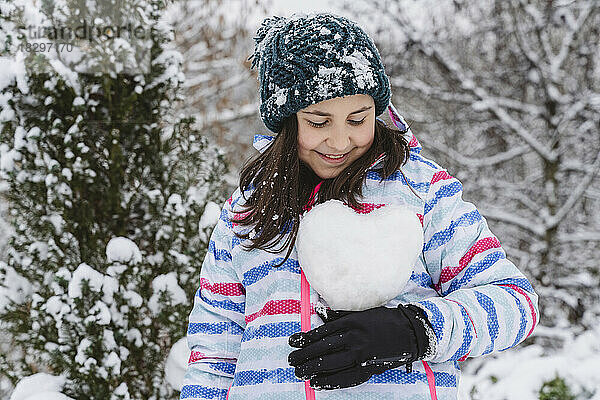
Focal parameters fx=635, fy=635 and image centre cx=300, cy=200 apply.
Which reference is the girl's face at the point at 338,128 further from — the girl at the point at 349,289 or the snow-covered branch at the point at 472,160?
the snow-covered branch at the point at 472,160

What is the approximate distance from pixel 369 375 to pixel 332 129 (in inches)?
20.0

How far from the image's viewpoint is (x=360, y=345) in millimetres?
1120

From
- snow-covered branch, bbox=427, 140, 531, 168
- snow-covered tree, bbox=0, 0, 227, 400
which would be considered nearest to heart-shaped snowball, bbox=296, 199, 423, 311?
snow-covered tree, bbox=0, 0, 227, 400

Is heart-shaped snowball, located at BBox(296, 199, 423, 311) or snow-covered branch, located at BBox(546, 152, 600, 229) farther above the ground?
snow-covered branch, located at BBox(546, 152, 600, 229)

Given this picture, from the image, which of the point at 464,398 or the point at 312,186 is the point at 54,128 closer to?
the point at 312,186

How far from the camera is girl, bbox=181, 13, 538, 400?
1156 mm

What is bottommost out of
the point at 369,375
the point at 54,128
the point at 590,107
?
the point at 369,375

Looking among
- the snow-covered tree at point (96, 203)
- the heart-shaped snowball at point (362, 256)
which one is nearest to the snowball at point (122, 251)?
the snow-covered tree at point (96, 203)

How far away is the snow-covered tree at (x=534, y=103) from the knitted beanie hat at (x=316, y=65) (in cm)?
461

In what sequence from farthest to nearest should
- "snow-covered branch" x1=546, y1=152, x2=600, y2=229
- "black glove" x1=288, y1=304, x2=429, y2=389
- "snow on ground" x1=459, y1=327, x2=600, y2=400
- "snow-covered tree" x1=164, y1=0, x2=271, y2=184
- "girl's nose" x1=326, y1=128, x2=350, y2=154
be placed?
1. "snow-covered tree" x1=164, y1=0, x2=271, y2=184
2. "snow-covered branch" x1=546, y1=152, x2=600, y2=229
3. "snow on ground" x1=459, y1=327, x2=600, y2=400
4. "girl's nose" x1=326, y1=128, x2=350, y2=154
5. "black glove" x1=288, y1=304, x2=429, y2=389

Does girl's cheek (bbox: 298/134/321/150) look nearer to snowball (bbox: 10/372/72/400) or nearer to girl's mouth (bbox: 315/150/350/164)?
girl's mouth (bbox: 315/150/350/164)

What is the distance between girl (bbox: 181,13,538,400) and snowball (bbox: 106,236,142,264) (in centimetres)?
98

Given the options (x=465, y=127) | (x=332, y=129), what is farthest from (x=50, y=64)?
(x=465, y=127)

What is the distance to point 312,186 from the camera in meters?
1.48
